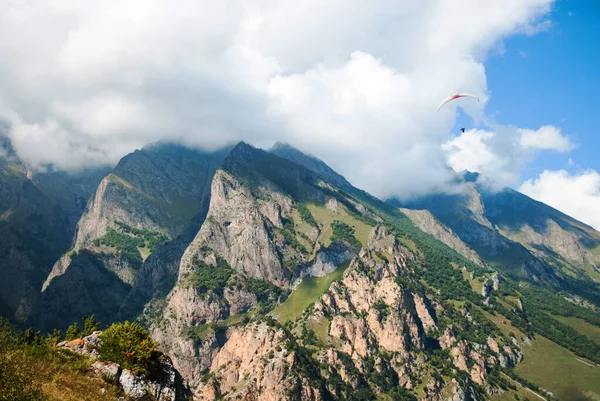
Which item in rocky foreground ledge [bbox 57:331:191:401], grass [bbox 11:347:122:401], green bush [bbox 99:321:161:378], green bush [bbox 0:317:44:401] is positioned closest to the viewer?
green bush [bbox 0:317:44:401]

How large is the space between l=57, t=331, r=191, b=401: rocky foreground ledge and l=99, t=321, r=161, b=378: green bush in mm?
826

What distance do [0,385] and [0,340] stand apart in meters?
8.64

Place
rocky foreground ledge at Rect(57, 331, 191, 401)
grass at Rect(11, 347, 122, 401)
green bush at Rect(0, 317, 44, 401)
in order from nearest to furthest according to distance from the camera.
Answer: green bush at Rect(0, 317, 44, 401), grass at Rect(11, 347, 122, 401), rocky foreground ledge at Rect(57, 331, 191, 401)

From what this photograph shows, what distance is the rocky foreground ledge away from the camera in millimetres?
47219

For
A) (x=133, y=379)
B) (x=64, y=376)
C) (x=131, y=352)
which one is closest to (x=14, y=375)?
(x=64, y=376)

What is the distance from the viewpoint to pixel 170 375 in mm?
55281

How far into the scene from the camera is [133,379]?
48875 mm

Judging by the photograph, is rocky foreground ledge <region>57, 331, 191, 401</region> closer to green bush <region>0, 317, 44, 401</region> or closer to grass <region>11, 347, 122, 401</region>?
grass <region>11, 347, 122, 401</region>

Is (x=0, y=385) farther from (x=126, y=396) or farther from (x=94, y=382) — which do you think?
(x=126, y=396)

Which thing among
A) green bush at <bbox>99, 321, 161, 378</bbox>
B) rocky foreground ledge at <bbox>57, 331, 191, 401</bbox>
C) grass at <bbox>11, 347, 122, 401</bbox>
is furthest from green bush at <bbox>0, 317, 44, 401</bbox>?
green bush at <bbox>99, 321, 161, 378</bbox>

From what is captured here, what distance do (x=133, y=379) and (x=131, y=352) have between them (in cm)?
325

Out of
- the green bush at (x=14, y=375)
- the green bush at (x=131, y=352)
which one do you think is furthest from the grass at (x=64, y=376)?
the green bush at (x=131, y=352)

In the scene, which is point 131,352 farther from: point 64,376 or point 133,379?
point 64,376

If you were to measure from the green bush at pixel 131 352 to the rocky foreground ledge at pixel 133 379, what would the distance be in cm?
83
